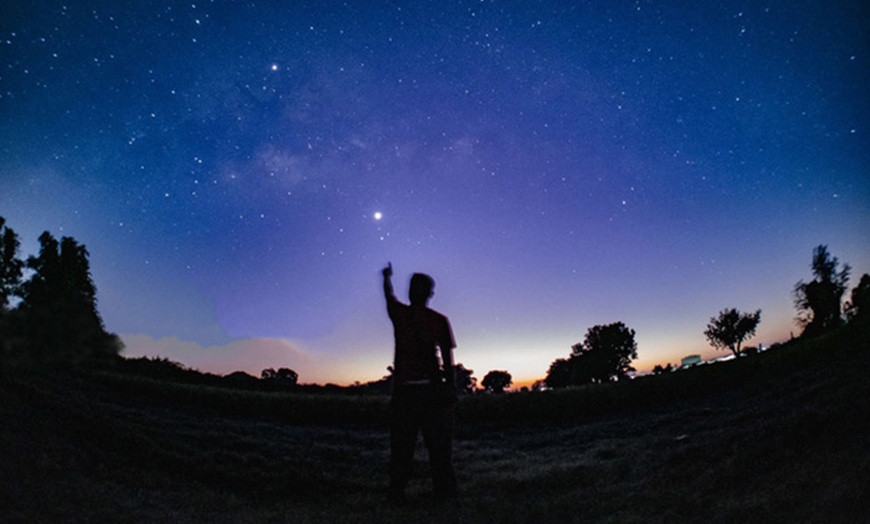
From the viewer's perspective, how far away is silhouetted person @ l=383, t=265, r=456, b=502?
4852mm

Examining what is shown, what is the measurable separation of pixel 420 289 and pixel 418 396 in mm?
1344

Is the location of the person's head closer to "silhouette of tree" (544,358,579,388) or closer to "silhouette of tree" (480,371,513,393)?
"silhouette of tree" (544,358,579,388)

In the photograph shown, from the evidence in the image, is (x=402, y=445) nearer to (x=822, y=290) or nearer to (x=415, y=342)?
(x=415, y=342)

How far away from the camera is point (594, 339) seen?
264 feet

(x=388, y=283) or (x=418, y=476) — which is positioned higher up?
(x=388, y=283)

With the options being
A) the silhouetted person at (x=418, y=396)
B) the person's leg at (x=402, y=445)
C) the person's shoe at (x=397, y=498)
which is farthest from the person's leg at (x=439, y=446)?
the person's shoe at (x=397, y=498)

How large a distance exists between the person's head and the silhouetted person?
16 centimetres

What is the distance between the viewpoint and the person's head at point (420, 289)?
215 inches

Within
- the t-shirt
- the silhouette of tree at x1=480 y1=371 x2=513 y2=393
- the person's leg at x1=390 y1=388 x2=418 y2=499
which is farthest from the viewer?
the silhouette of tree at x1=480 y1=371 x2=513 y2=393

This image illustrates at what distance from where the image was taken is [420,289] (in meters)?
5.47

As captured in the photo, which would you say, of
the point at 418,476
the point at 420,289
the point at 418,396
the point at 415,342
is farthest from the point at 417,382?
the point at 418,476

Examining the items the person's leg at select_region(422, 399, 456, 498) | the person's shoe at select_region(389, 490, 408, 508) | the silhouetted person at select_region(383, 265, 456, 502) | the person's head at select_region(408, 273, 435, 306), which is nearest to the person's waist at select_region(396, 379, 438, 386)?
the silhouetted person at select_region(383, 265, 456, 502)

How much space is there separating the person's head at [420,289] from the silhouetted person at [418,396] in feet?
0.52

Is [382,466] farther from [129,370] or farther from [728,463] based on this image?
[129,370]
